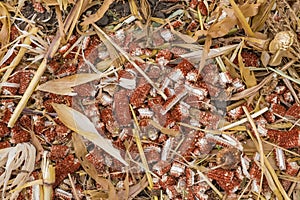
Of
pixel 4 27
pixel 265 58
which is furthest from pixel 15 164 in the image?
pixel 265 58

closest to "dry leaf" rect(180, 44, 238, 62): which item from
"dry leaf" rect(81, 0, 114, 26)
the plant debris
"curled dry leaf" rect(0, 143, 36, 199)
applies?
the plant debris

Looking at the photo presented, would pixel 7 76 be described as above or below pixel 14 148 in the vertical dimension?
above

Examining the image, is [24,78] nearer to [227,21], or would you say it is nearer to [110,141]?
[110,141]

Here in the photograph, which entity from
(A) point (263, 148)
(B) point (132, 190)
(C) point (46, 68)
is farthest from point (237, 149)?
(C) point (46, 68)

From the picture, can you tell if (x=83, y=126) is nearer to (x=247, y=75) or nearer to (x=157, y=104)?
(x=157, y=104)

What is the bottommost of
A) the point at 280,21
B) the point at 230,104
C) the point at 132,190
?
the point at 132,190

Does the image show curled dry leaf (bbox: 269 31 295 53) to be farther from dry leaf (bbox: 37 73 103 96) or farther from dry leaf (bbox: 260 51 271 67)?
dry leaf (bbox: 37 73 103 96)
